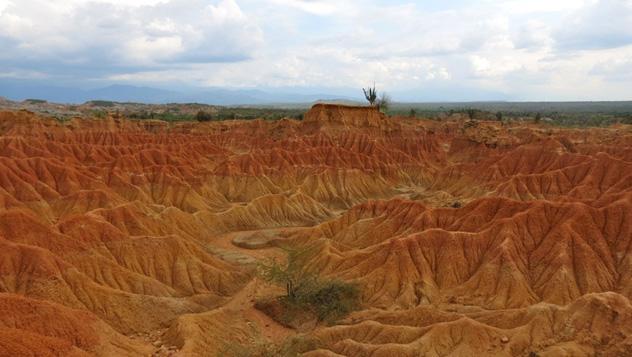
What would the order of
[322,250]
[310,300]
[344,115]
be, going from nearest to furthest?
[310,300] → [322,250] → [344,115]

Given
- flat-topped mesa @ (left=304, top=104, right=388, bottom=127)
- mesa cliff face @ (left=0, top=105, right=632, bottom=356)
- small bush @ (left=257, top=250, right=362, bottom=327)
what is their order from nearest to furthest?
1. mesa cliff face @ (left=0, top=105, right=632, bottom=356)
2. small bush @ (left=257, top=250, right=362, bottom=327)
3. flat-topped mesa @ (left=304, top=104, right=388, bottom=127)

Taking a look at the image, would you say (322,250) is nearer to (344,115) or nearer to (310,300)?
(310,300)

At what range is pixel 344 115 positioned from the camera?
128500mm

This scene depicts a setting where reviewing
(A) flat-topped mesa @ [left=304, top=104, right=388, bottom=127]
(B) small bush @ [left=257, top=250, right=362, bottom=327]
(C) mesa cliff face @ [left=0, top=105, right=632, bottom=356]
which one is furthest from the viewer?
(A) flat-topped mesa @ [left=304, top=104, right=388, bottom=127]

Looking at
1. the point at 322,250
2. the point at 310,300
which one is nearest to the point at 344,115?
the point at 322,250

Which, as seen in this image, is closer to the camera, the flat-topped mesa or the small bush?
the small bush

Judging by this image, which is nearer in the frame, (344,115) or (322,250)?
(322,250)

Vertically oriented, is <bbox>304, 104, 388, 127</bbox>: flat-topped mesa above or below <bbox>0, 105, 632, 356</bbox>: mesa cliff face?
above

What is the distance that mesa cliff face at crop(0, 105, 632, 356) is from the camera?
3412 centimetres

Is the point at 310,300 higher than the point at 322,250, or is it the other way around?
the point at 322,250

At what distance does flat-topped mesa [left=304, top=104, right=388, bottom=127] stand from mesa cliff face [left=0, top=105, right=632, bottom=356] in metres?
26.4

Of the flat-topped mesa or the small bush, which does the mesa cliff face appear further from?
the flat-topped mesa

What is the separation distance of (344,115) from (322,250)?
75.7 m

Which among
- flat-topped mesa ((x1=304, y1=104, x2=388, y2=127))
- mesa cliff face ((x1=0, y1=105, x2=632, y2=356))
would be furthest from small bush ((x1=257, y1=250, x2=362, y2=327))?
flat-topped mesa ((x1=304, y1=104, x2=388, y2=127))
